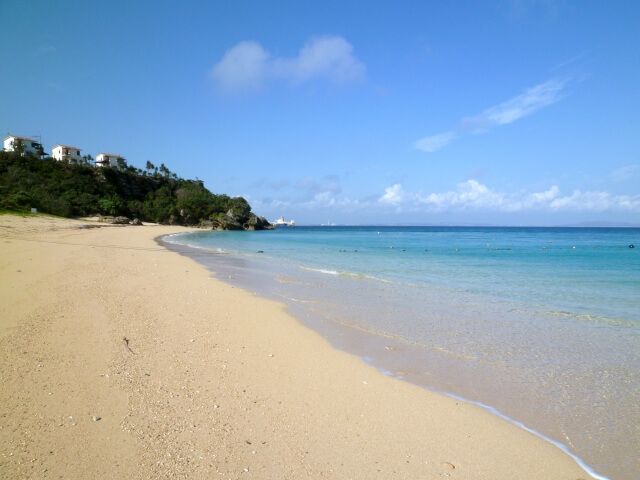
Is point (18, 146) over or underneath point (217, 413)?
over

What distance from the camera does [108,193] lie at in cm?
7469

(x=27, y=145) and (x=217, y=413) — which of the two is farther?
(x=27, y=145)

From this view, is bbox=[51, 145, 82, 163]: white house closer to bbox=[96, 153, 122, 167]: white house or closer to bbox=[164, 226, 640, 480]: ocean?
bbox=[96, 153, 122, 167]: white house

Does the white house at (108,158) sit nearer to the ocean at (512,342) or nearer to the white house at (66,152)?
the white house at (66,152)

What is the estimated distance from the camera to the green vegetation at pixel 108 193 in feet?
170

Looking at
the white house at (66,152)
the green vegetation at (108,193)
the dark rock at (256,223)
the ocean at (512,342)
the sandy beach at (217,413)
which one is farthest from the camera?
the dark rock at (256,223)

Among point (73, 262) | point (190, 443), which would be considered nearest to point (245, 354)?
point (190, 443)

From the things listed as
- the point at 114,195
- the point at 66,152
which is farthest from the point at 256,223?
the point at 66,152

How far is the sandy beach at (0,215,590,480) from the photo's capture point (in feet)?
10.5

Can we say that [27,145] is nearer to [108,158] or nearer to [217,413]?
[108,158]

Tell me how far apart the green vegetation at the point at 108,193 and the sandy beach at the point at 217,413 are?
46.1 m

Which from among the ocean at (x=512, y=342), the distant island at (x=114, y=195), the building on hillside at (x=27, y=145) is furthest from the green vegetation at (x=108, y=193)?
the ocean at (x=512, y=342)

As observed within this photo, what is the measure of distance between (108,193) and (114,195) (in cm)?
114

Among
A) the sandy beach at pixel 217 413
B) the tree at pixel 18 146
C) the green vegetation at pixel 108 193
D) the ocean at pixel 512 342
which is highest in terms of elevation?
the tree at pixel 18 146
